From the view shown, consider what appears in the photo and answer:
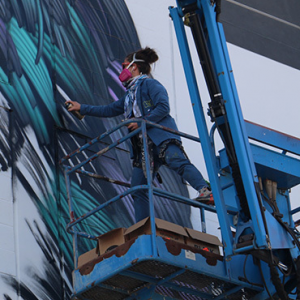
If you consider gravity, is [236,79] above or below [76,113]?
above

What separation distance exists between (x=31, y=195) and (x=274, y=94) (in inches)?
233

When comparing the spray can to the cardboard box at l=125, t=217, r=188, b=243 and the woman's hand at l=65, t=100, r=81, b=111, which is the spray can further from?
the cardboard box at l=125, t=217, r=188, b=243

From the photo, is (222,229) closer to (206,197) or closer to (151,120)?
(206,197)

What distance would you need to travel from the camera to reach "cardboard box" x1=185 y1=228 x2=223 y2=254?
25.3 ft

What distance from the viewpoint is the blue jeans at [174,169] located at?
7.95 m

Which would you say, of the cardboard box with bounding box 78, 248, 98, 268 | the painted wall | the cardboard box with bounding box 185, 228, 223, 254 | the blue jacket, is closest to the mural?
the painted wall

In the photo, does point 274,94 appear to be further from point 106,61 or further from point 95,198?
point 95,198

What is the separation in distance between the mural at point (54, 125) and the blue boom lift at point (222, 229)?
1.96 feet

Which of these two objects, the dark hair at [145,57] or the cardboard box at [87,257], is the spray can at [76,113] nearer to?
the dark hair at [145,57]

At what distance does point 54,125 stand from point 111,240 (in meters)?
2.30

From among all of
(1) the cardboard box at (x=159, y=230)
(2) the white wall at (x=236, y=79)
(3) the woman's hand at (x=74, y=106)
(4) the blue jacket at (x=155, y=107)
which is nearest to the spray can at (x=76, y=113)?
(3) the woman's hand at (x=74, y=106)

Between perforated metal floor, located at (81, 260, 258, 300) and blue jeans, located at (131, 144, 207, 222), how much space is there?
30.8 inches

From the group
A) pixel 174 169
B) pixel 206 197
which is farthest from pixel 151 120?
pixel 206 197

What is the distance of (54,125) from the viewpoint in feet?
31.0
